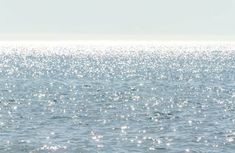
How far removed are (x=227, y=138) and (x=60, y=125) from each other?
19.9 m

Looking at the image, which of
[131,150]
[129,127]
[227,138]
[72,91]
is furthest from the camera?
[72,91]

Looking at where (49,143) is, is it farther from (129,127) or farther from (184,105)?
(184,105)

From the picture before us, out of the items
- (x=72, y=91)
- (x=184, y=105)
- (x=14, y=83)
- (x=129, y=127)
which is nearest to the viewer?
(x=129, y=127)

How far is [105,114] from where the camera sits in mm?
77938

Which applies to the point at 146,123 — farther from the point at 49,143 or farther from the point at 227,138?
the point at 49,143

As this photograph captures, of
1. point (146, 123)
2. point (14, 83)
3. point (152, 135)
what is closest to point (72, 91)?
point (14, 83)

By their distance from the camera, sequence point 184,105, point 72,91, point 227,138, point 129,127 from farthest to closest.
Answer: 1. point 72,91
2. point 184,105
3. point 129,127
4. point 227,138

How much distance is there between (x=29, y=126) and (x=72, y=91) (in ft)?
142

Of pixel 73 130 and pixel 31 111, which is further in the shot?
pixel 31 111

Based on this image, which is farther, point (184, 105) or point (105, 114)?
point (184, 105)

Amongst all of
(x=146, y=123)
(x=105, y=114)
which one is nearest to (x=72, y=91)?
(x=105, y=114)

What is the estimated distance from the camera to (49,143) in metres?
57.3

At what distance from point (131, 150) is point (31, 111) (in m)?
28.8

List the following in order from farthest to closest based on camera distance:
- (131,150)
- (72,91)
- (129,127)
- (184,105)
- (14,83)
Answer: (14,83) < (72,91) < (184,105) < (129,127) < (131,150)
